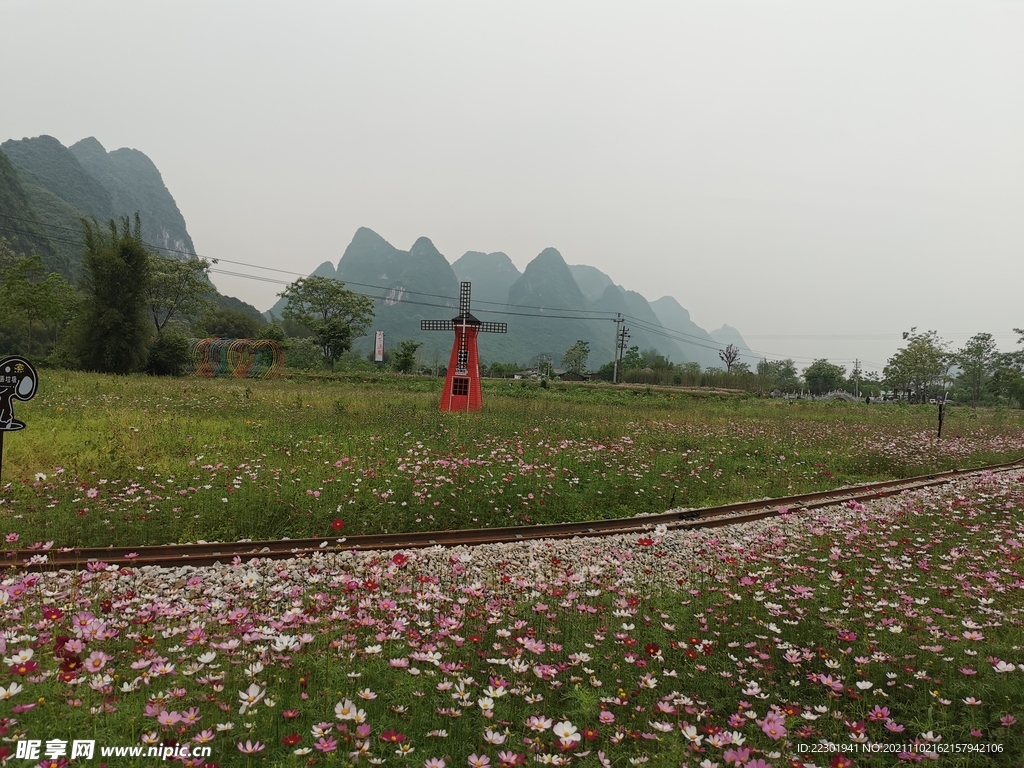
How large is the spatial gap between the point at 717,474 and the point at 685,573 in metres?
6.59

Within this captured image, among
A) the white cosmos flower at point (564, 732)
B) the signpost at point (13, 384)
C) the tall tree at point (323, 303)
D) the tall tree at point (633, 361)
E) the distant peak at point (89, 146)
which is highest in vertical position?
the distant peak at point (89, 146)

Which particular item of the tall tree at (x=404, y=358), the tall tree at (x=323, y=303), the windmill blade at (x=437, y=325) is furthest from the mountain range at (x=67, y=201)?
the windmill blade at (x=437, y=325)

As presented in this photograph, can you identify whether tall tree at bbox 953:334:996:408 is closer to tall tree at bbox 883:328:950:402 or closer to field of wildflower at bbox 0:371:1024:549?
tall tree at bbox 883:328:950:402

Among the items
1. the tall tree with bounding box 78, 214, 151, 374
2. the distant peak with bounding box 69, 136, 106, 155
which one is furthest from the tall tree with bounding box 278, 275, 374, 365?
the distant peak with bounding box 69, 136, 106, 155

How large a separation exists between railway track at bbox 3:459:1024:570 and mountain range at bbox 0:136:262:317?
4146cm

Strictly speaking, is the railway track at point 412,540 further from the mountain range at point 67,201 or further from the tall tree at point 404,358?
the tall tree at point 404,358

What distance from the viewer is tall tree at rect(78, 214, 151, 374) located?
95.0ft

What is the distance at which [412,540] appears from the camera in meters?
7.26

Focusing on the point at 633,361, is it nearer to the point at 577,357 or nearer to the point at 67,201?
the point at 577,357

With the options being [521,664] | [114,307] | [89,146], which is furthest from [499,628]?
[89,146]

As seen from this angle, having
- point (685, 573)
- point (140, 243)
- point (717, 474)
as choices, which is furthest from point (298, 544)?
point (140, 243)

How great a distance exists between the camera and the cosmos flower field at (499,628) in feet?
9.55

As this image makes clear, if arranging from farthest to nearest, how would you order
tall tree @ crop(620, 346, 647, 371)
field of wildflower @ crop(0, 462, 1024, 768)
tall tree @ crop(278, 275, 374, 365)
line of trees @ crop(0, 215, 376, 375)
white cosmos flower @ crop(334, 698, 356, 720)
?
tall tree @ crop(620, 346, 647, 371)
tall tree @ crop(278, 275, 374, 365)
line of trees @ crop(0, 215, 376, 375)
field of wildflower @ crop(0, 462, 1024, 768)
white cosmos flower @ crop(334, 698, 356, 720)

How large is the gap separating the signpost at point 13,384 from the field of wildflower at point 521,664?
2504mm
